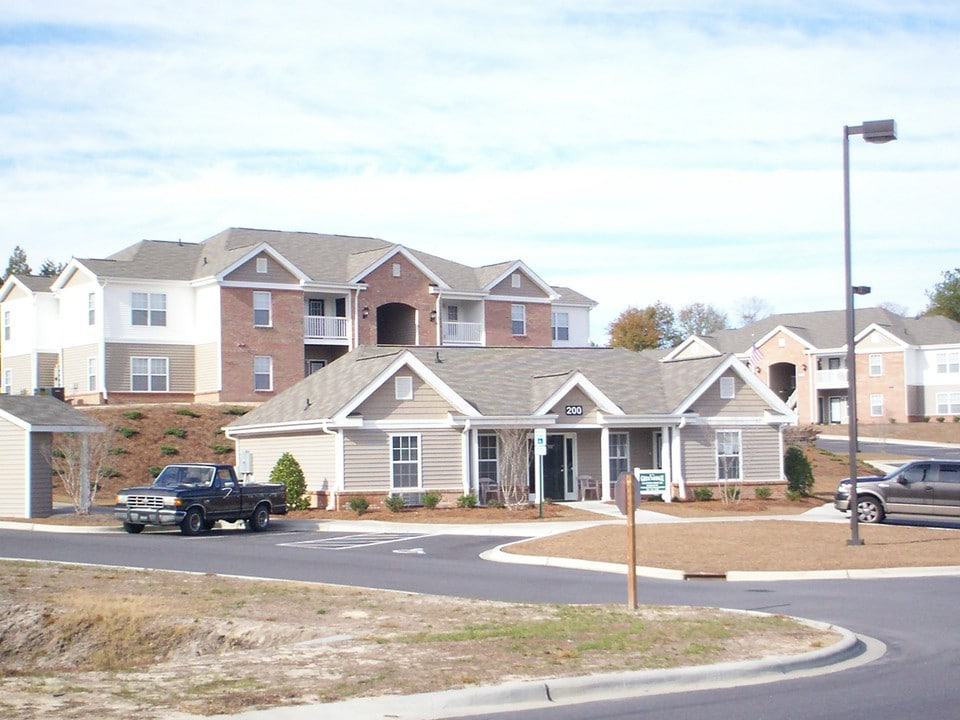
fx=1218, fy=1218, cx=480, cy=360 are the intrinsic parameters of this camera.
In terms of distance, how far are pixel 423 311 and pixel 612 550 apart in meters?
34.0

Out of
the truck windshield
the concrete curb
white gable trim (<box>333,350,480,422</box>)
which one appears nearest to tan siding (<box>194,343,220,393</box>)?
A: white gable trim (<box>333,350,480,422</box>)

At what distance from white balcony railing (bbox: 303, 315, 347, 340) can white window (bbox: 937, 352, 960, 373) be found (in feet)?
140

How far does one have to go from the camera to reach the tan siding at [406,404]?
35.7m

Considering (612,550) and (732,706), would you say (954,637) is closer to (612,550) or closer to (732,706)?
(732,706)

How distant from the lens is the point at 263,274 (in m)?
52.8

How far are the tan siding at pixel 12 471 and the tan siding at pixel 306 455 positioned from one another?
8080 millimetres

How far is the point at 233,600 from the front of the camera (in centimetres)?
1652

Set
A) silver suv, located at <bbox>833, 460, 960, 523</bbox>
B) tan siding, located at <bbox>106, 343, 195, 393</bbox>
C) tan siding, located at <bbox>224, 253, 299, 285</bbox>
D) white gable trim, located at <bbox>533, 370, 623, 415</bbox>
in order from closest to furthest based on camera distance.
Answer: silver suv, located at <bbox>833, 460, 960, 523</bbox> < white gable trim, located at <bbox>533, 370, 623, 415</bbox> < tan siding, located at <bbox>106, 343, 195, 393</bbox> < tan siding, located at <bbox>224, 253, 299, 285</bbox>

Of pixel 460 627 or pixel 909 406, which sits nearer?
pixel 460 627

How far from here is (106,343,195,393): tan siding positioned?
168 ft

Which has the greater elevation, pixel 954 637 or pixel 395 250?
pixel 395 250

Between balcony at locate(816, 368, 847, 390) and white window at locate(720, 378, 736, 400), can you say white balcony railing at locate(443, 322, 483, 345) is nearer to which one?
white window at locate(720, 378, 736, 400)

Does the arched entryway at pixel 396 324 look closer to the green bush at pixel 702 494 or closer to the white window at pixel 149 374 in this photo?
the white window at pixel 149 374

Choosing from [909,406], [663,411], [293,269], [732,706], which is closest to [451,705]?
[732,706]
